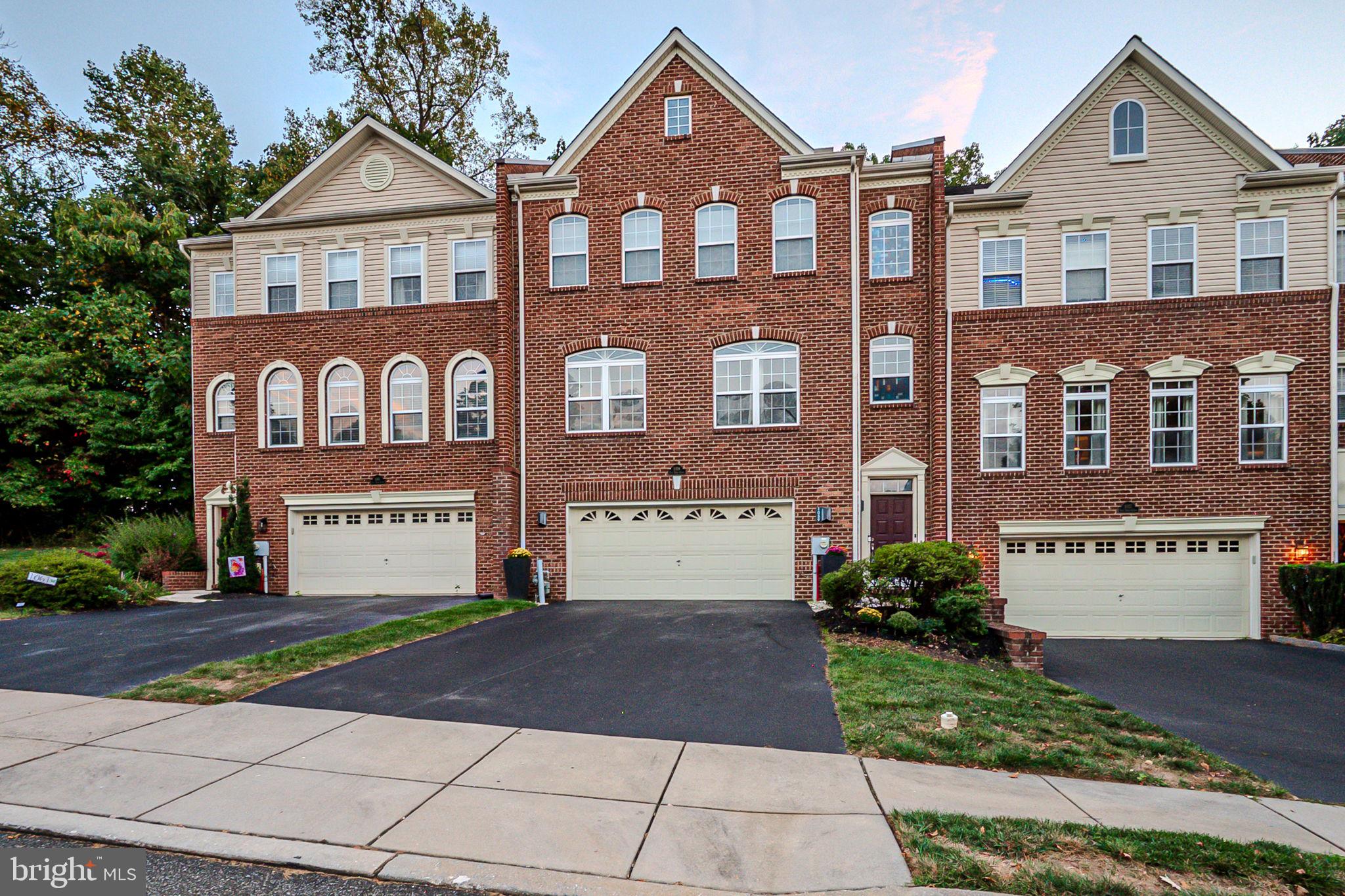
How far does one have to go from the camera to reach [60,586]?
508 inches

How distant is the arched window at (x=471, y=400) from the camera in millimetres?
15461

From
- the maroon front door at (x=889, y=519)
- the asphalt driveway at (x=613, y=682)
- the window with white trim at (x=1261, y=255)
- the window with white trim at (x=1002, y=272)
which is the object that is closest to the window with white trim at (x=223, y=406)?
the asphalt driveway at (x=613, y=682)

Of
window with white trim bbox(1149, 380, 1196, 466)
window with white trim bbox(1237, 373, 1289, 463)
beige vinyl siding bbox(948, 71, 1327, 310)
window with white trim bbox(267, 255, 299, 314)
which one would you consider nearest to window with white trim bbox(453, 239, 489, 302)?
window with white trim bbox(267, 255, 299, 314)

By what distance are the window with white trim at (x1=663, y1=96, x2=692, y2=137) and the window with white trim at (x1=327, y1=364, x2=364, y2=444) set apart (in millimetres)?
9885

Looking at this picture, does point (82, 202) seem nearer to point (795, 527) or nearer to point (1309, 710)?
point (795, 527)

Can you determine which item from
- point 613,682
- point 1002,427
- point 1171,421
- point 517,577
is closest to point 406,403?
point 517,577

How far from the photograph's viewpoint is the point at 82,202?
2258 centimetres

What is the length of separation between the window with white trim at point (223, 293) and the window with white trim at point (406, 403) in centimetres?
550

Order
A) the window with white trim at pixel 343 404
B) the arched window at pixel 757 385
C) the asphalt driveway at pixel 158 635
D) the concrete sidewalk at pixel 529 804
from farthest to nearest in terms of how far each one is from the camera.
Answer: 1. the window with white trim at pixel 343 404
2. the arched window at pixel 757 385
3. the asphalt driveway at pixel 158 635
4. the concrete sidewalk at pixel 529 804

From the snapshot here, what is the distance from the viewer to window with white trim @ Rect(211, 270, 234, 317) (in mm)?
17078

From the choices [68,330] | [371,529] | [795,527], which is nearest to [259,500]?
[371,529]

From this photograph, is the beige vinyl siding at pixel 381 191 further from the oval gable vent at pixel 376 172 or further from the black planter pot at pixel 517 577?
the black planter pot at pixel 517 577

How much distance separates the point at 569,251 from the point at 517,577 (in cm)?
789

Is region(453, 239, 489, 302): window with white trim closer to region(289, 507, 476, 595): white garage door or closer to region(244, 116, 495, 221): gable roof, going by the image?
region(244, 116, 495, 221): gable roof
